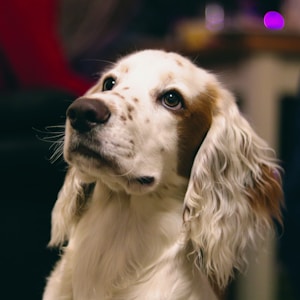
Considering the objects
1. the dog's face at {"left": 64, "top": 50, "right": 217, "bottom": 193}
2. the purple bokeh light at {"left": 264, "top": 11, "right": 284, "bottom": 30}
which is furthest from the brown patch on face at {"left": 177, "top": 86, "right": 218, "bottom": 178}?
the purple bokeh light at {"left": 264, "top": 11, "right": 284, "bottom": 30}

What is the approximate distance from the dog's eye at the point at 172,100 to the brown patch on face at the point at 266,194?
0.25 m

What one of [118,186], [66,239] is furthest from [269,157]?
[66,239]

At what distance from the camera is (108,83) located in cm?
144

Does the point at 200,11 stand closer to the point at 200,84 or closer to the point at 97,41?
the point at 97,41

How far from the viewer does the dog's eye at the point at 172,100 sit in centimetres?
135

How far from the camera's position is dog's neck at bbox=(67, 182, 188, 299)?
1.37 m

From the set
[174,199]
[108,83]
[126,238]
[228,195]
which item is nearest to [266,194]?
[228,195]

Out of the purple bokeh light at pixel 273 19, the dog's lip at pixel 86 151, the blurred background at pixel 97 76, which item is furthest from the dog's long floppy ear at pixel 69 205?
the purple bokeh light at pixel 273 19

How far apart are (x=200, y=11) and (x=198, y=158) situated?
7.75ft

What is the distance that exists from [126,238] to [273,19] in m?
2.09

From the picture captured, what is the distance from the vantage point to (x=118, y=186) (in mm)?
1337

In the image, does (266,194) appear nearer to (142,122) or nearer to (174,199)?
(174,199)

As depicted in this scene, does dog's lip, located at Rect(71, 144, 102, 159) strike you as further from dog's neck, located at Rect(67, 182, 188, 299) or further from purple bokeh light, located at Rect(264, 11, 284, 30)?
purple bokeh light, located at Rect(264, 11, 284, 30)

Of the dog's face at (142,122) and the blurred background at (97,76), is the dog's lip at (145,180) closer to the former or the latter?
the dog's face at (142,122)
